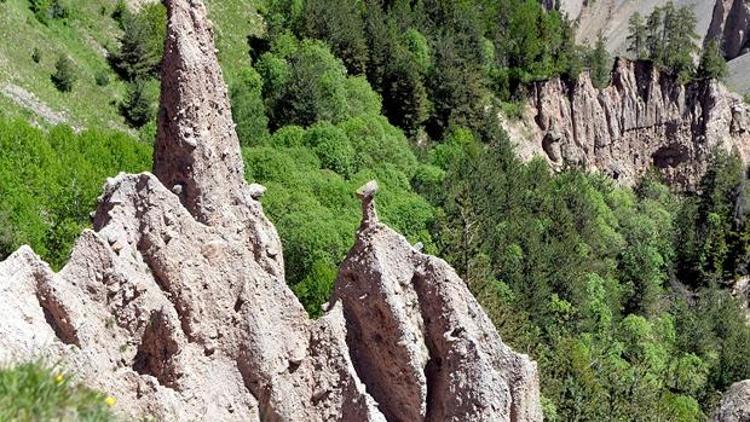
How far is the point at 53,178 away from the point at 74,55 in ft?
128

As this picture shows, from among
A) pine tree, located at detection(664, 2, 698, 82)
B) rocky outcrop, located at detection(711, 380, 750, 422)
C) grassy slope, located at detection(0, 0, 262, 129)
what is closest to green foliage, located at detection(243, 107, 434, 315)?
grassy slope, located at detection(0, 0, 262, 129)

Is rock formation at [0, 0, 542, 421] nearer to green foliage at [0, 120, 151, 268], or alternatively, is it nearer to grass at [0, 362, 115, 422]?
grass at [0, 362, 115, 422]

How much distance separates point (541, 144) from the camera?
130 metres

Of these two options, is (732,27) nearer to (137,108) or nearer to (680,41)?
(680,41)

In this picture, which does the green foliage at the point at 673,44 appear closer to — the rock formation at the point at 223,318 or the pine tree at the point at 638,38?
the pine tree at the point at 638,38

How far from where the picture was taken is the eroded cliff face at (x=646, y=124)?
135m

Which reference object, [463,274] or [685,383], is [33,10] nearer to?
[463,274]

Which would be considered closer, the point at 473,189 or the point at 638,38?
the point at 473,189

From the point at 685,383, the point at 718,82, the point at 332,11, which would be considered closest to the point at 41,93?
the point at 332,11

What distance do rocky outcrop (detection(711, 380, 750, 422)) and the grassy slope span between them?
158 ft

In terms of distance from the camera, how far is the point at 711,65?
138m

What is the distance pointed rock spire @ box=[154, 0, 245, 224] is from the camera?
23891mm

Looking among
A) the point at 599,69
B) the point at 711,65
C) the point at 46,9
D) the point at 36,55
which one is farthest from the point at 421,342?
the point at 711,65

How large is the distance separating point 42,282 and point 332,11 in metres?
88.2
